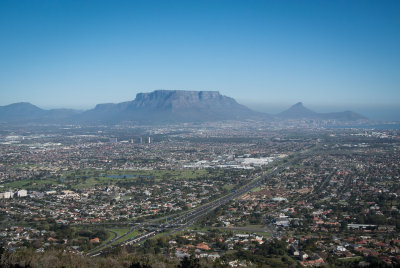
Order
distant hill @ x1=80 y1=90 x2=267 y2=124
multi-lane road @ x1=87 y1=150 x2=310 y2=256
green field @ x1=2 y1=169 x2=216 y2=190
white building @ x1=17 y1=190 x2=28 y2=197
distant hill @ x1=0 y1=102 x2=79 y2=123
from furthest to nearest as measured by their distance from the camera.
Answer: distant hill @ x1=0 y1=102 x2=79 y2=123 → distant hill @ x1=80 y1=90 x2=267 y2=124 → green field @ x1=2 y1=169 x2=216 y2=190 → white building @ x1=17 y1=190 x2=28 y2=197 → multi-lane road @ x1=87 y1=150 x2=310 y2=256

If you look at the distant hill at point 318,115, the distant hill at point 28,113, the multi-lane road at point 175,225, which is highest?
the distant hill at point 318,115

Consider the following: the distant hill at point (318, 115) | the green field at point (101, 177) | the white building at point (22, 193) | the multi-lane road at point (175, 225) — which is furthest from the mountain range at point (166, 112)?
the multi-lane road at point (175, 225)

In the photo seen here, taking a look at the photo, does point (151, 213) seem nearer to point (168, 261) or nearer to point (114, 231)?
point (114, 231)

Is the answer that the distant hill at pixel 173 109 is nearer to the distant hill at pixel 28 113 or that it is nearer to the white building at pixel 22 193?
the distant hill at pixel 28 113

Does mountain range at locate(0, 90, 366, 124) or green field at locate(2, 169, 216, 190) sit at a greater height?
mountain range at locate(0, 90, 366, 124)

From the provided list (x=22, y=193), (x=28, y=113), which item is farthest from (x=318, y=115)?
(x=22, y=193)

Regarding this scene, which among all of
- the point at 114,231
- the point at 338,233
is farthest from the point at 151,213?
the point at 338,233

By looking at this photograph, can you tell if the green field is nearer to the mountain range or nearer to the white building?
the white building

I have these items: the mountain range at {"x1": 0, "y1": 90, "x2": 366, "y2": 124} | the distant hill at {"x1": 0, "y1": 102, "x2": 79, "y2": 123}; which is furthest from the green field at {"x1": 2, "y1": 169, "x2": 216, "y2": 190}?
the distant hill at {"x1": 0, "y1": 102, "x2": 79, "y2": 123}

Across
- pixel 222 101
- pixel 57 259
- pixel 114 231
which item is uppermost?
pixel 222 101
